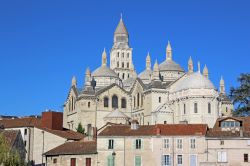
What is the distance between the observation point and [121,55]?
144 meters

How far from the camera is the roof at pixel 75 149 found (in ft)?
215

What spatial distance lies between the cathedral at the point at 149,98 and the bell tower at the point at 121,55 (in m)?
6.49

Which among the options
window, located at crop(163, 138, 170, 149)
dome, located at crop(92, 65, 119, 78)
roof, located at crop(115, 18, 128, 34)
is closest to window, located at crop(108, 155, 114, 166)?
window, located at crop(163, 138, 170, 149)

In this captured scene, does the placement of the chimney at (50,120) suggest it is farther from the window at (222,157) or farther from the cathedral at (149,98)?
the window at (222,157)

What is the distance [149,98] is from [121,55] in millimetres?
38480

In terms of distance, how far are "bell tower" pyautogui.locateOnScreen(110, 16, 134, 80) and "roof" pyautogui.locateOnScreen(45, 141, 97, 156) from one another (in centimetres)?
7346

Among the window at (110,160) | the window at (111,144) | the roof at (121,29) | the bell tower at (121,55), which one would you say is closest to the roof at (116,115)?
the bell tower at (121,55)

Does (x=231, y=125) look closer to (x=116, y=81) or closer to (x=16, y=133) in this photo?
(x=16, y=133)

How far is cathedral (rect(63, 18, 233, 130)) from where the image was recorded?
330 feet

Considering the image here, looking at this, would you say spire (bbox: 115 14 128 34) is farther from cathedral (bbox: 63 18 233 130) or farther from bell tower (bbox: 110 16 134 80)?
cathedral (bbox: 63 18 233 130)

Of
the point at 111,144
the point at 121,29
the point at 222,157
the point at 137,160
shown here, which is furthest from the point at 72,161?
the point at 121,29

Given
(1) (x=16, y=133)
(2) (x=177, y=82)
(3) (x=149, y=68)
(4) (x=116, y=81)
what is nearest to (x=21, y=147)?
(1) (x=16, y=133)

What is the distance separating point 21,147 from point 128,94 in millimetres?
54626

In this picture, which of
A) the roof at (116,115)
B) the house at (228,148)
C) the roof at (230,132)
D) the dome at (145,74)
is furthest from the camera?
the dome at (145,74)
